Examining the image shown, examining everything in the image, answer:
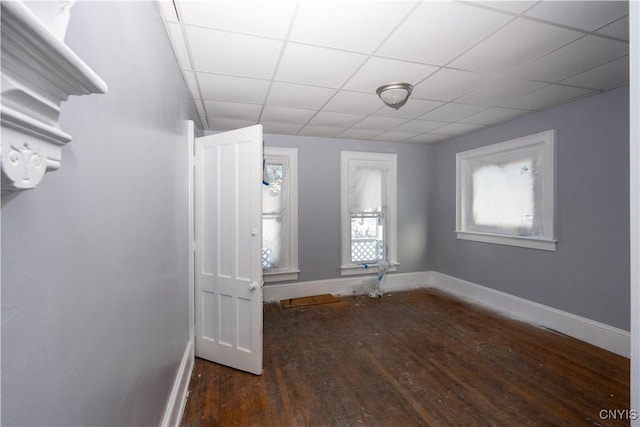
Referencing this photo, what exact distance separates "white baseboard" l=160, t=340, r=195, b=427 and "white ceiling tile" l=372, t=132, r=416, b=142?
11.6ft

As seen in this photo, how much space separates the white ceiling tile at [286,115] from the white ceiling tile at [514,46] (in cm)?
157

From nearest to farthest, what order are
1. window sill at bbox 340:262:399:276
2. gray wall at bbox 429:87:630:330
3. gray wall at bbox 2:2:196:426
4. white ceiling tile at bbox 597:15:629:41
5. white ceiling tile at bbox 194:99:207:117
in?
gray wall at bbox 2:2:196:426 < white ceiling tile at bbox 597:15:629:41 < gray wall at bbox 429:87:630:330 < white ceiling tile at bbox 194:99:207:117 < window sill at bbox 340:262:399:276

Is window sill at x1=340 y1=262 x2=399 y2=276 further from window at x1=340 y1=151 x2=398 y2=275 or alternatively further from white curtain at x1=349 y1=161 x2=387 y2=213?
white curtain at x1=349 y1=161 x2=387 y2=213

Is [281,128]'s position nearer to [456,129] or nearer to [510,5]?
[456,129]

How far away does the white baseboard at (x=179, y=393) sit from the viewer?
5.24 ft

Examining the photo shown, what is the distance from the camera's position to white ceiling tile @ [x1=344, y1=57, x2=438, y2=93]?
2.03m

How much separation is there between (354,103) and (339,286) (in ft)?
8.88

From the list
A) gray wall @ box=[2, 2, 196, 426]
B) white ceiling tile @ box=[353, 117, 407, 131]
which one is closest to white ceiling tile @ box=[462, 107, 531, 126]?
white ceiling tile @ box=[353, 117, 407, 131]

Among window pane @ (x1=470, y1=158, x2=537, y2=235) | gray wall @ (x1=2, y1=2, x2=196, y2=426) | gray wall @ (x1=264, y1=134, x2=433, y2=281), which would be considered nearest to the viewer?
gray wall @ (x1=2, y1=2, x2=196, y2=426)

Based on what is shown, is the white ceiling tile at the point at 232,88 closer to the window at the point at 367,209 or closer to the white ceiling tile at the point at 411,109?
the white ceiling tile at the point at 411,109

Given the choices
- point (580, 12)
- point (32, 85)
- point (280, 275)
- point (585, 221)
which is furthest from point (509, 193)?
point (32, 85)

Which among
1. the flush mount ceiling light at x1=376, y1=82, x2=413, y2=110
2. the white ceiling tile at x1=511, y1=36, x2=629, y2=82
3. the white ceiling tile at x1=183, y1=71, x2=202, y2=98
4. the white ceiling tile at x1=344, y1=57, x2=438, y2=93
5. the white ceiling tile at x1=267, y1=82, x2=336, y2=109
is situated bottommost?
the flush mount ceiling light at x1=376, y1=82, x2=413, y2=110

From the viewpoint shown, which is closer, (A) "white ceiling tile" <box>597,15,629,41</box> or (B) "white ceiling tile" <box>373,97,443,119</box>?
(A) "white ceiling tile" <box>597,15,629,41</box>

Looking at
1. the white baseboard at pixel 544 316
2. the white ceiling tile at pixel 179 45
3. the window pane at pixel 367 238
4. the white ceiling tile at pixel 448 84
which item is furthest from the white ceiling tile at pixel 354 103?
the white baseboard at pixel 544 316
